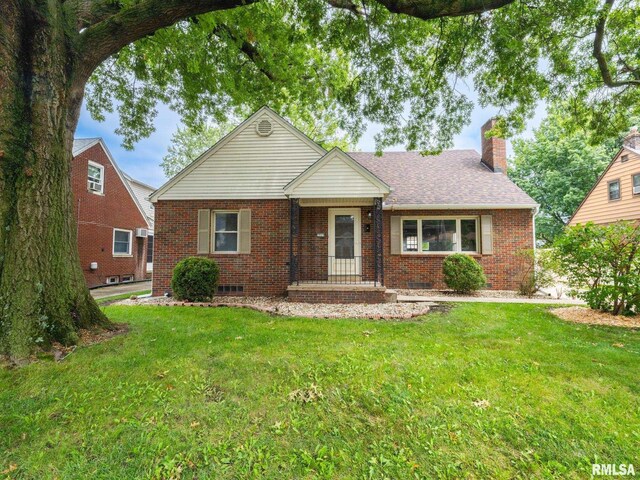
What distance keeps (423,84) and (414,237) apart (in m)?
4.95

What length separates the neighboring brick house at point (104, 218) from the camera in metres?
13.0

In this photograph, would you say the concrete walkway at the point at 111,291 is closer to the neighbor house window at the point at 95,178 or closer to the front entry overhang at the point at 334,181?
the neighbor house window at the point at 95,178

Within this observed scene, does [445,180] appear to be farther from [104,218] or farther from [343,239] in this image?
[104,218]

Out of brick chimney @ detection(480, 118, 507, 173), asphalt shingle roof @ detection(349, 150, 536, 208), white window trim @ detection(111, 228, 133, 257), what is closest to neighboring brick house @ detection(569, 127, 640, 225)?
brick chimney @ detection(480, 118, 507, 173)

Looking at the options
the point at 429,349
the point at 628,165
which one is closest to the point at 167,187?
the point at 429,349

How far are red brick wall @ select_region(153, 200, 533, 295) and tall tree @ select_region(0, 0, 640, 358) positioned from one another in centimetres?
290

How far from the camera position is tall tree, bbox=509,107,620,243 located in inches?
848

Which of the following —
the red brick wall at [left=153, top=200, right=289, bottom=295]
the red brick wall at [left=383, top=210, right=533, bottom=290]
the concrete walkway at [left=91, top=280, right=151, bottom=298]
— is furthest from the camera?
the concrete walkway at [left=91, top=280, right=151, bottom=298]

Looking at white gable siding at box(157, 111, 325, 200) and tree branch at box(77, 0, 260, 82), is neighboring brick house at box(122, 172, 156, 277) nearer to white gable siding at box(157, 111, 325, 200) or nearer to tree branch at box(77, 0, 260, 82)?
white gable siding at box(157, 111, 325, 200)

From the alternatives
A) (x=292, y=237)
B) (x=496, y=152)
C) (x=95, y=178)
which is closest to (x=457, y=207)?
(x=496, y=152)

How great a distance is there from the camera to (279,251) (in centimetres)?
949

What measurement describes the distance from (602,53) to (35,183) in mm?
11994

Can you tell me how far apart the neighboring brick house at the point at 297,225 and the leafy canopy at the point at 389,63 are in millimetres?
1666

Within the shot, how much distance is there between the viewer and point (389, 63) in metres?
7.17
